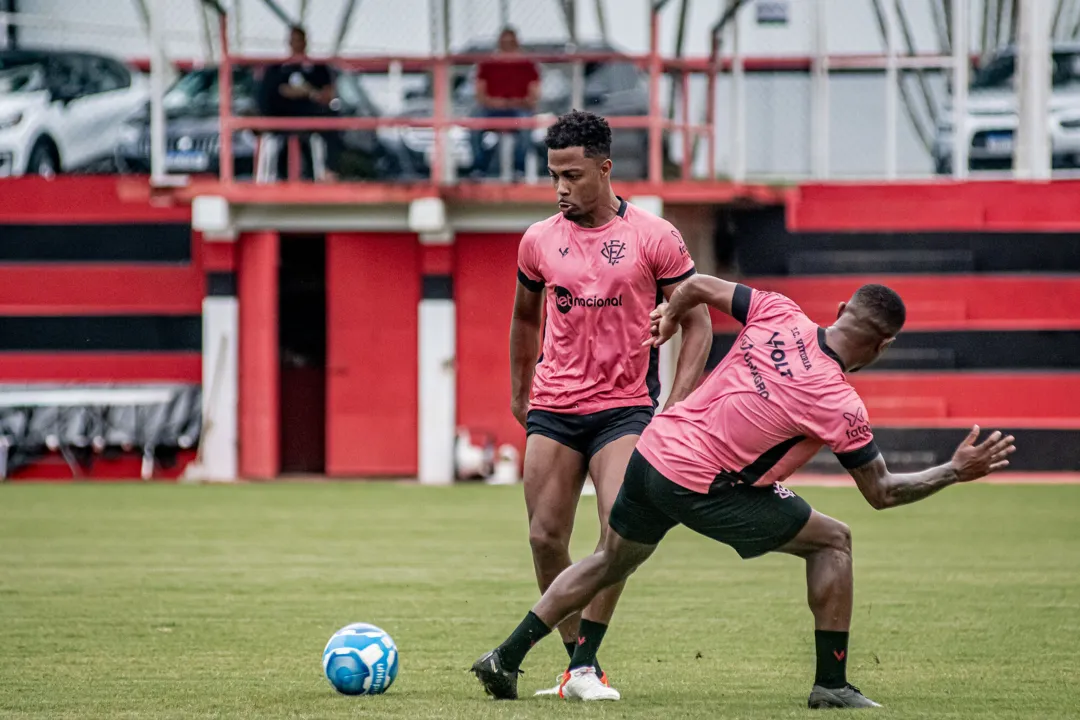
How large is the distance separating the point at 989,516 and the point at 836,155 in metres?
8.11

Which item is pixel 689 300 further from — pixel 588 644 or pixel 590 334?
pixel 588 644

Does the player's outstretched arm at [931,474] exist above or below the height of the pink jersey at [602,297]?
below

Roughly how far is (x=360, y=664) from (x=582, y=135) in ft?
7.32

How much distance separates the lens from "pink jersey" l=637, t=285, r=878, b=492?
6238 mm

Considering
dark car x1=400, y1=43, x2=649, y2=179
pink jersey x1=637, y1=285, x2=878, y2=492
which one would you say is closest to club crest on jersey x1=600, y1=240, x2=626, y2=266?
pink jersey x1=637, y1=285, x2=878, y2=492

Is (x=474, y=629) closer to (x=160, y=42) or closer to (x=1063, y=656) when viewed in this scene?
(x=1063, y=656)

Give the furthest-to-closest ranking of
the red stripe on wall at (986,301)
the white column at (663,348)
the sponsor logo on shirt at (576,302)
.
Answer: the red stripe on wall at (986,301)
the white column at (663,348)
the sponsor logo on shirt at (576,302)

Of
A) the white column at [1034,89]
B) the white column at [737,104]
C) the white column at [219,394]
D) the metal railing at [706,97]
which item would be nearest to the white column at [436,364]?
the metal railing at [706,97]

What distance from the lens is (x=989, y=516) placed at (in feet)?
50.4

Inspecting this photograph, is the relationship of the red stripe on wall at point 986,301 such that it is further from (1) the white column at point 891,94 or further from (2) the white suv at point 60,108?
(2) the white suv at point 60,108

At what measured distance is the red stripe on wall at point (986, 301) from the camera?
2016cm

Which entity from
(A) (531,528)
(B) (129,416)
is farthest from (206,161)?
(A) (531,528)

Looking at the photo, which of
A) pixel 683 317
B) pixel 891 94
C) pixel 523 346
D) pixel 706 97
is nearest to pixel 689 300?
pixel 683 317

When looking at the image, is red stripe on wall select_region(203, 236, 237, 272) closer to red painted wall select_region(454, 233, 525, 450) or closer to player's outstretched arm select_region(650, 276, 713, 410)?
red painted wall select_region(454, 233, 525, 450)
